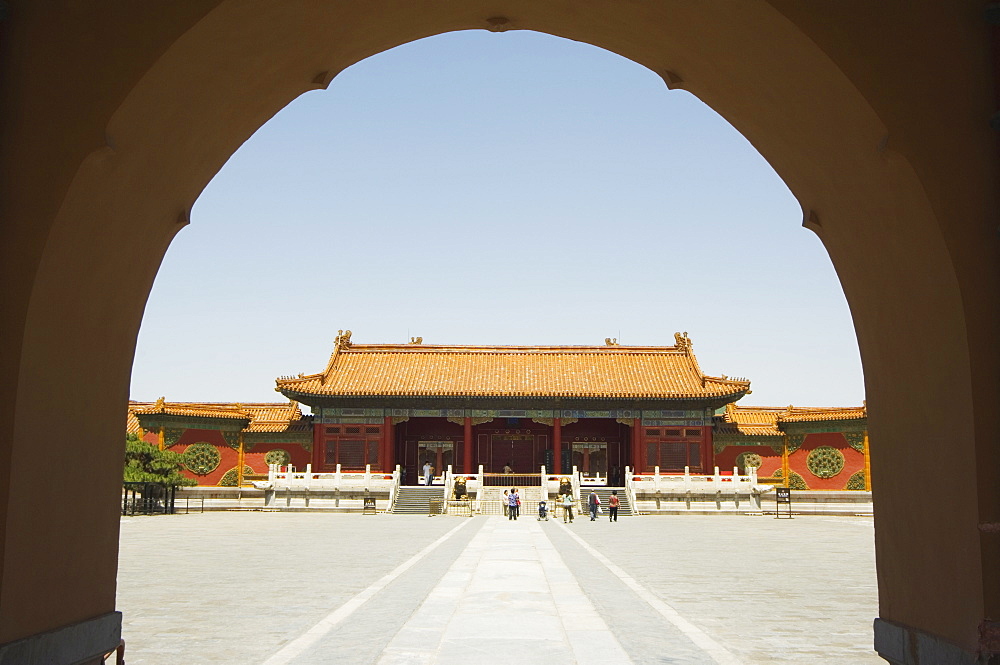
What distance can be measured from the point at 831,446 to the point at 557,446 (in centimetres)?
1207

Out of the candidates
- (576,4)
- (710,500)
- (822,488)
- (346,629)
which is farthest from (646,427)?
(576,4)

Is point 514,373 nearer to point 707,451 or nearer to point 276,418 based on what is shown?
point 707,451

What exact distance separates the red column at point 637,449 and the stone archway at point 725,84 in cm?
3398

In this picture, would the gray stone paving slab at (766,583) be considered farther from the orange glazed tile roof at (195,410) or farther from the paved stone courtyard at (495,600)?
the orange glazed tile roof at (195,410)

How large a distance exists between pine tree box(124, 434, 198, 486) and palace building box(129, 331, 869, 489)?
284 inches

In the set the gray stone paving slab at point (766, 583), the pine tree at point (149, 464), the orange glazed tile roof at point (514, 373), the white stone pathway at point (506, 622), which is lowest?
the gray stone paving slab at point (766, 583)

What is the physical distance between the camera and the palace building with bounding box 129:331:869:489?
38.2 meters

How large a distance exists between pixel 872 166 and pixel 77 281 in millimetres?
3804

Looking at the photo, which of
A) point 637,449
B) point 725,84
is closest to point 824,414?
point 637,449

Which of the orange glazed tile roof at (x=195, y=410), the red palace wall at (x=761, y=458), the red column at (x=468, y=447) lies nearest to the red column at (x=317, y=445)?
the orange glazed tile roof at (x=195, y=410)

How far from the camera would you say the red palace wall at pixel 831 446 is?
3825 cm

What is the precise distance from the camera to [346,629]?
24.3ft

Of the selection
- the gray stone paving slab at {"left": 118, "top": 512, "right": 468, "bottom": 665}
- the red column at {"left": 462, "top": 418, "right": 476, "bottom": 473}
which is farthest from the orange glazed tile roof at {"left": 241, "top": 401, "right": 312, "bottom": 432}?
the gray stone paving slab at {"left": 118, "top": 512, "right": 468, "bottom": 665}

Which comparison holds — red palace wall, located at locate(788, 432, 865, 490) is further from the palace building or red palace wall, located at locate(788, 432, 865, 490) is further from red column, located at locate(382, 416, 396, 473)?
red column, located at locate(382, 416, 396, 473)
